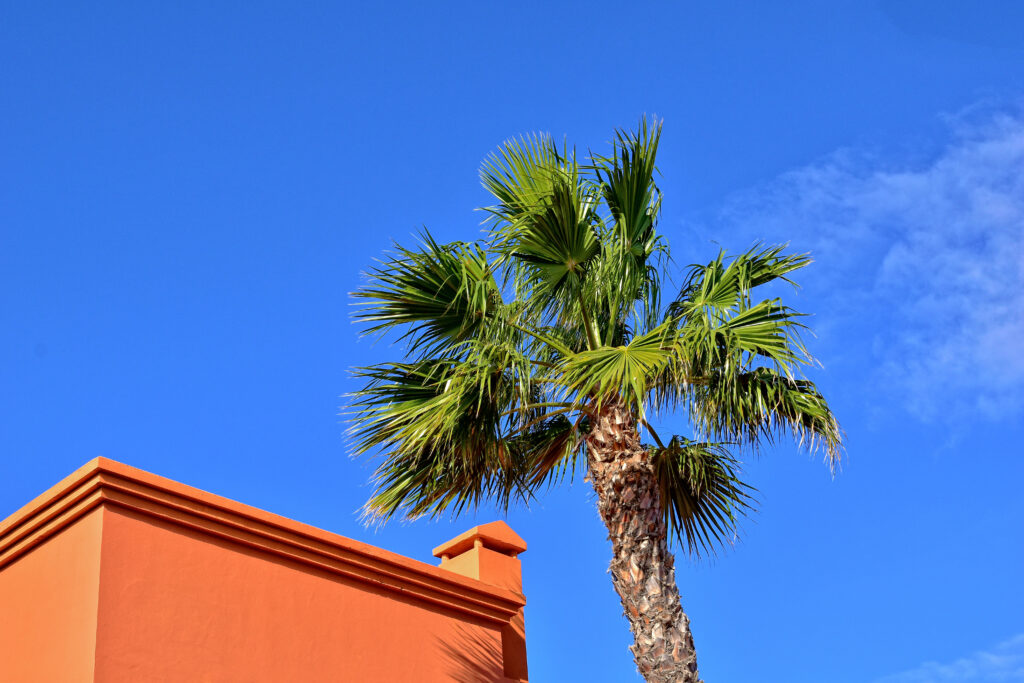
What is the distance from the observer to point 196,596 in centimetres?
827

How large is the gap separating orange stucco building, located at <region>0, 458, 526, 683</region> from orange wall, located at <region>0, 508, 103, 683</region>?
13mm

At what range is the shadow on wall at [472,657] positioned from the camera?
9.78 meters

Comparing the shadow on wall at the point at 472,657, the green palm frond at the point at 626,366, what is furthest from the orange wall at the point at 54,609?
the green palm frond at the point at 626,366

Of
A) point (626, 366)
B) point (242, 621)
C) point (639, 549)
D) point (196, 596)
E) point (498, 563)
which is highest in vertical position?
point (626, 366)

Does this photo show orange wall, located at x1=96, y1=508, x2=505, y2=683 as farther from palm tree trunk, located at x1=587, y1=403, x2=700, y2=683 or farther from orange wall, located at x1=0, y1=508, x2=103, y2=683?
palm tree trunk, located at x1=587, y1=403, x2=700, y2=683

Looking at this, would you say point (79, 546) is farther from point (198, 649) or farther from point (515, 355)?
point (515, 355)

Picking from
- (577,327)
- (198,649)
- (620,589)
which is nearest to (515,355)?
(577,327)

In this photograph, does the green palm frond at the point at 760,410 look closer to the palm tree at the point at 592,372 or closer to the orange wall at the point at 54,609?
the palm tree at the point at 592,372

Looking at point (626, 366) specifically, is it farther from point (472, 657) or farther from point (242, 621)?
point (242, 621)

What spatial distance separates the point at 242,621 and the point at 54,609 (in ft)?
4.24

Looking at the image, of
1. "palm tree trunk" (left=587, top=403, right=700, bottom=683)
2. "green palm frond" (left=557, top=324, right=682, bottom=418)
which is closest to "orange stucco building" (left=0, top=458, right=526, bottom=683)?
"palm tree trunk" (left=587, top=403, right=700, bottom=683)

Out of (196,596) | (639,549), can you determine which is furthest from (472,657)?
(196,596)

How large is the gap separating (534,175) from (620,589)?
3.64 metres

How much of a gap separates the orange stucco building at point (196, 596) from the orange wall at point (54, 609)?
0.01 meters
